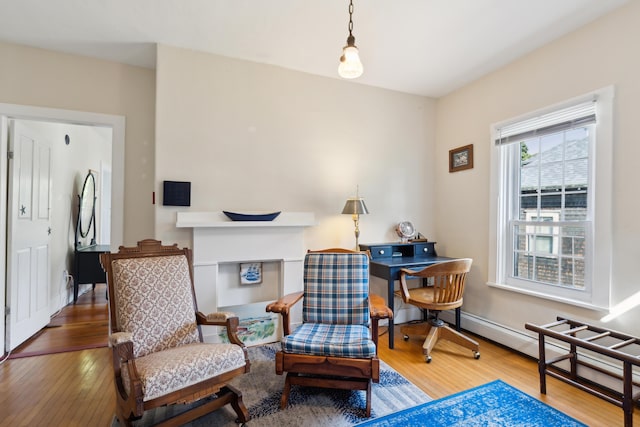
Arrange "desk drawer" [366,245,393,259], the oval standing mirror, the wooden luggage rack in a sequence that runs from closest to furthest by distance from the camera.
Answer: the wooden luggage rack
"desk drawer" [366,245,393,259]
the oval standing mirror

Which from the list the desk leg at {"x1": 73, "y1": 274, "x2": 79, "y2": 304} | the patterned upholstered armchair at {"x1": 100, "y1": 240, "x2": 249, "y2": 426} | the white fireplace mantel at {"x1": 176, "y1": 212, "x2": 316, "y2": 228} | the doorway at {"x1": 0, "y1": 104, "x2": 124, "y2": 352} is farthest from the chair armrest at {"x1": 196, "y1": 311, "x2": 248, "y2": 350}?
the desk leg at {"x1": 73, "y1": 274, "x2": 79, "y2": 304}

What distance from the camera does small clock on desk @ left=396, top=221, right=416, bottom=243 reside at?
3578mm

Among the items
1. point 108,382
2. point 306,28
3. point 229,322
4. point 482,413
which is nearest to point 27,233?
point 108,382

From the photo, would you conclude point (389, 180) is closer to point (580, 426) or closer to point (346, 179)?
point (346, 179)

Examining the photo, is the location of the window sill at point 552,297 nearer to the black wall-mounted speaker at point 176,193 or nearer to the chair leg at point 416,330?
the chair leg at point 416,330

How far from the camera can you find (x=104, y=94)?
295 centimetres

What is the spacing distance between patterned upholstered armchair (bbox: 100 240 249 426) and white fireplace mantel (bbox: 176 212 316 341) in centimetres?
43

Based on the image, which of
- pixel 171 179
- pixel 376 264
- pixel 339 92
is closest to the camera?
pixel 171 179

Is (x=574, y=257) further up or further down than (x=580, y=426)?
further up

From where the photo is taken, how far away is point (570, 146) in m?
2.56

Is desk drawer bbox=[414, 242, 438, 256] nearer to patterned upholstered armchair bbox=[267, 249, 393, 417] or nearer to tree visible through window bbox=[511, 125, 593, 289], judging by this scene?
tree visible through window bbox=[511, 125, 593, 289]

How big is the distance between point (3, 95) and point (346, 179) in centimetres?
313

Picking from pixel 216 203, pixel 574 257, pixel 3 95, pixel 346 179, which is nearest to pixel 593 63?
pixel 574 257

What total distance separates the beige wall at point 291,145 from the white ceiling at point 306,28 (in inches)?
10.2
